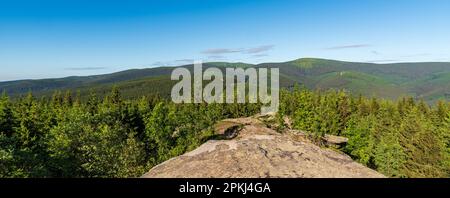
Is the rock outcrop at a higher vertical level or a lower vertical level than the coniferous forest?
higher

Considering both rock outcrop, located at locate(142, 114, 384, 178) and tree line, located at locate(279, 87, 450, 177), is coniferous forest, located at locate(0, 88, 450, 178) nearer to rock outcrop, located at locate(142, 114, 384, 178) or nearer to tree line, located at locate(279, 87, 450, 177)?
tree line, located at locate(279, 87, 450, 177)

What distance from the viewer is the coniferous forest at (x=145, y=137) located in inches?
1578

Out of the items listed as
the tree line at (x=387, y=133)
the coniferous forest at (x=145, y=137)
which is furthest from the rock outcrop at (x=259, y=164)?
the tree line at (x=387, y=133)

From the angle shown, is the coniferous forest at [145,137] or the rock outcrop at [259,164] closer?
the rock outcrop at [259,164]

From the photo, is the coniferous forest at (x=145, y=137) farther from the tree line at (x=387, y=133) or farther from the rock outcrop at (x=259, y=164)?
the rock outcrop at (x=259, y=164)

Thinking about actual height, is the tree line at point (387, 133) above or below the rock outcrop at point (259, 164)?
below

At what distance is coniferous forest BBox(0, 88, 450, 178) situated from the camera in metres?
40.1

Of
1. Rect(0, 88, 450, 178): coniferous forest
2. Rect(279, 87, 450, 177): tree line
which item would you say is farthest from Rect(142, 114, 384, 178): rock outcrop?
Rect(279, 87, 450, 177): tree line

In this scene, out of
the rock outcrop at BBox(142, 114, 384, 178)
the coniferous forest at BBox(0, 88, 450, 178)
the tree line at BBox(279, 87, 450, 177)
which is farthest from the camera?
the tree line at BBox(279, 87, 450, 177)

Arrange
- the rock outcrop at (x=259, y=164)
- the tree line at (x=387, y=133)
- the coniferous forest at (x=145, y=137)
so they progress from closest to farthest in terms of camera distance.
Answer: the rock outcrop at (x=259, y=164)
the coniferous forest at (x=145, y=137)
the tree line at (x=387, y=133)

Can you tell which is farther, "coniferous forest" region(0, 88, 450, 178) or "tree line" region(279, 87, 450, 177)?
"tree line" region(279, 87, 450, 177)

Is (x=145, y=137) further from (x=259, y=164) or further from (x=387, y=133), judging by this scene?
(x=259, y=164)
